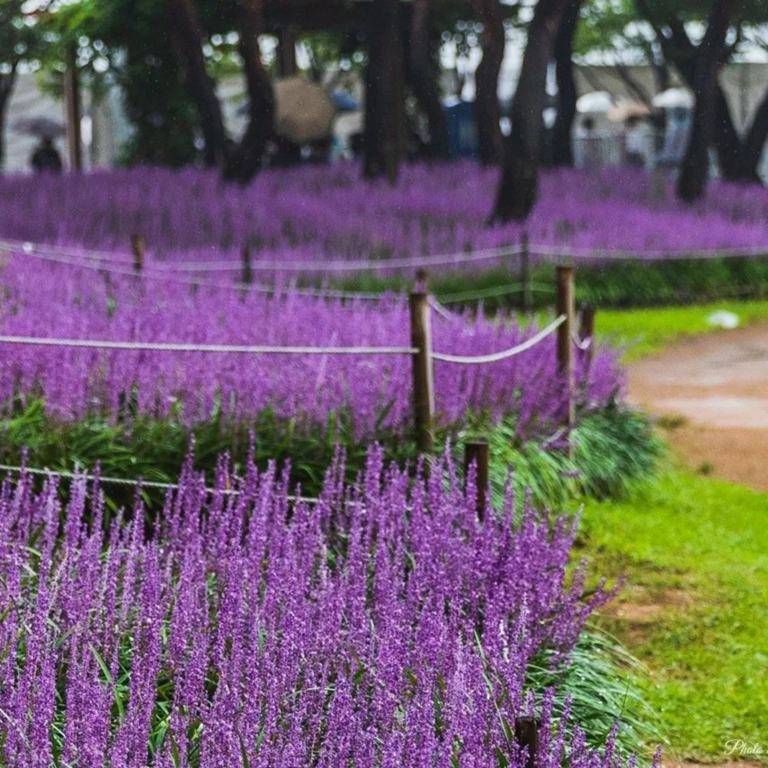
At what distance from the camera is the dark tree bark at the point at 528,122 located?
18641mm

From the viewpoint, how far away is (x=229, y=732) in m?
2.89

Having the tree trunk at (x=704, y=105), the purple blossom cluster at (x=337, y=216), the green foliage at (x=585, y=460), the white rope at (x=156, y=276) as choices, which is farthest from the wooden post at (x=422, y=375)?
the tree trunk at (x=704, y=105)

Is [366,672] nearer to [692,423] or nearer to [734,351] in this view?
[692,423]

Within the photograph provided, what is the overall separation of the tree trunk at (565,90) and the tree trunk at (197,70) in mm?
7250

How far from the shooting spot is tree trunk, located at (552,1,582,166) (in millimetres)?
27831

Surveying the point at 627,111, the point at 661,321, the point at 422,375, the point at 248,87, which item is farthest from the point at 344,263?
the point at 627,111

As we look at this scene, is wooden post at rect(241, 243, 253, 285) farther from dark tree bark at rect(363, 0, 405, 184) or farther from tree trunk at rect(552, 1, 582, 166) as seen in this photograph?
tree trunk at rect(552, 1, 582, 166)

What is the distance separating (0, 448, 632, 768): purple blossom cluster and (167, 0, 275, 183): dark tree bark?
15.9m

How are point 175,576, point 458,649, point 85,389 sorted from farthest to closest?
point 85,389 < point 175,576 < point 458,649

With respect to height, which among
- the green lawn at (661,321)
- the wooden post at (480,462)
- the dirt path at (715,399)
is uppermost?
the wooden post at (480,462)

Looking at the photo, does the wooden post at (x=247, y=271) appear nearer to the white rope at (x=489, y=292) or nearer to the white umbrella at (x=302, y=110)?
the white rope at (x=489, y=292)

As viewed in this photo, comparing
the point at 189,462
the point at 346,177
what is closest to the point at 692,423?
the point at 189,462

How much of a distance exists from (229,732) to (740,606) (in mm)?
3716

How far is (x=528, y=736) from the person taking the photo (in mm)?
2781
